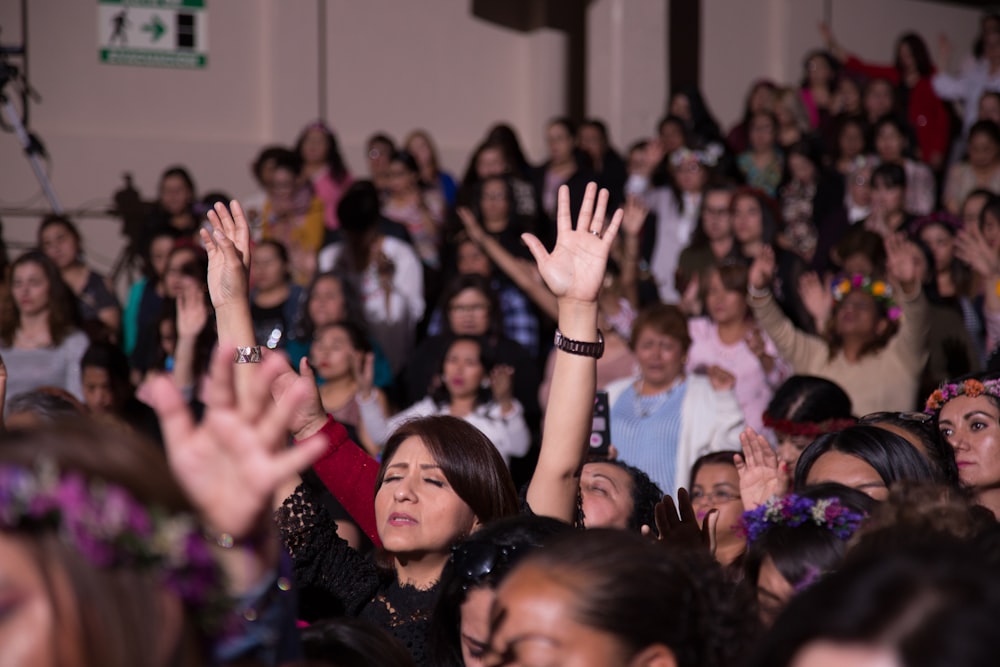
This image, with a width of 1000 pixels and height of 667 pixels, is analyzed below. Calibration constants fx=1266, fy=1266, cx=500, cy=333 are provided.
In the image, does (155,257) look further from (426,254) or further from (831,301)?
(831,301)

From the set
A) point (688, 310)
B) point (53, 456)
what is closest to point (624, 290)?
point (688, 310)

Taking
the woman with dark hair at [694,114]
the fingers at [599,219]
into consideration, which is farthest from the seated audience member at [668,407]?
the woman with dark hair at [694,114]

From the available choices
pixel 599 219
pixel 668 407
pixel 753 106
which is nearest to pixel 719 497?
pixel 668 407

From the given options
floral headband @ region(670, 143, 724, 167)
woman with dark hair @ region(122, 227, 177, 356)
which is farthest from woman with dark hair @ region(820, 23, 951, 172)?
woman with dark hair @ region(122, 227, 177, 356)

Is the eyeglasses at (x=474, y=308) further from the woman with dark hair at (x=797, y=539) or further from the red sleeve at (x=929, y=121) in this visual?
the red sleeve at (x=929, y=121)

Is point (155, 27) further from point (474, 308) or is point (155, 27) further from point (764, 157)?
point (474, 308)

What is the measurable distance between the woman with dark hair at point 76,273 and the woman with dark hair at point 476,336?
221cm

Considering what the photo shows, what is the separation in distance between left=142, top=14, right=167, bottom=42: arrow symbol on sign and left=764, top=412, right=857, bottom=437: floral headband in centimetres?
685

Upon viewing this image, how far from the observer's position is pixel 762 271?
6.28 metres

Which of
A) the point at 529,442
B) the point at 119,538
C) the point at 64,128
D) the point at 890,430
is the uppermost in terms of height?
the point at 64,128

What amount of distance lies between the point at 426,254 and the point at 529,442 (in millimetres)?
2476

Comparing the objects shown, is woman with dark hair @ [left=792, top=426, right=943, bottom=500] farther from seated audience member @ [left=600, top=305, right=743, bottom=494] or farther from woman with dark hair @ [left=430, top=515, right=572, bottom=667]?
seated audience member @ [left=600, top=305, right=743, bottom=494]

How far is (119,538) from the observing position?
135cm

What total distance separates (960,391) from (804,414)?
1144mm
